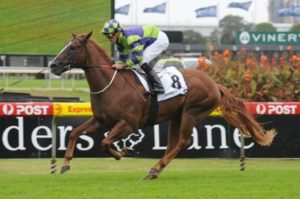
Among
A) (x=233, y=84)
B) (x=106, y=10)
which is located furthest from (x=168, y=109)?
(x=106, y=10)

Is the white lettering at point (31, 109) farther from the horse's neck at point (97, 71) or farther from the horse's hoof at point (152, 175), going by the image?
the horse's hoof at point (152, 175)

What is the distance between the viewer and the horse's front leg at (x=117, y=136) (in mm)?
10148

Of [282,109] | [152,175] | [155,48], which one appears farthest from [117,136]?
[282,109]

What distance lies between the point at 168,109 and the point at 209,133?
303cm

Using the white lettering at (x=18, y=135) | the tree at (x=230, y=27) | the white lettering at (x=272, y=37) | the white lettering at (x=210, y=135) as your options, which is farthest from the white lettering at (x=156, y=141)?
the tree at (x=230, y=27)

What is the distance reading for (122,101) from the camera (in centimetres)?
1047

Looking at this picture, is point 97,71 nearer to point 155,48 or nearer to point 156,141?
point 155,48

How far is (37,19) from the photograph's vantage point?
16703mm

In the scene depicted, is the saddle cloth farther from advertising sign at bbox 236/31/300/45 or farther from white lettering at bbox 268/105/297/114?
advertising sign at bbox 236/31/300/45

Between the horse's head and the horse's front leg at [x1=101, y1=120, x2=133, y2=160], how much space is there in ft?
2.98

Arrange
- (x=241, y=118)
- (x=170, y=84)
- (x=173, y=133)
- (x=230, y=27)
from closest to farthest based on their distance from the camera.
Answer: (x=170, y=84)
(x=173, y=133)
(x=241, y=118)
(x=230, y=27)

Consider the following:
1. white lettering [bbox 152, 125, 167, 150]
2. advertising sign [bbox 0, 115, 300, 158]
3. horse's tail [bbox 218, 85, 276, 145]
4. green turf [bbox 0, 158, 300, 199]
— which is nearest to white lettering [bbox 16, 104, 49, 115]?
advertising sign [bbox 0, 115, 300, 158]

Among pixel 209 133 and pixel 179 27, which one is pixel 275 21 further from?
pixel 209 133

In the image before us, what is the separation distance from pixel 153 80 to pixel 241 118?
1650 millimetres
